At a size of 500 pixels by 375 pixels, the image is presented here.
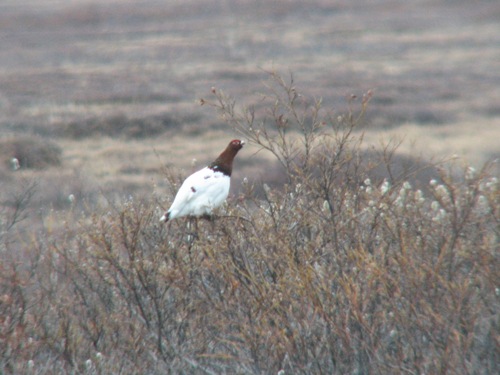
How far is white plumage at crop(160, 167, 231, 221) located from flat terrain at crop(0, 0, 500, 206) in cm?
26

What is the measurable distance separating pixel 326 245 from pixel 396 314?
1.13m

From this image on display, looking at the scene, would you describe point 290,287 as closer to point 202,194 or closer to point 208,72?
point 202,194

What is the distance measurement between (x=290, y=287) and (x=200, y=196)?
100cm

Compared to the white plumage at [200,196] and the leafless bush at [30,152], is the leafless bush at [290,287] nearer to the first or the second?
the white plumage at [200,196]

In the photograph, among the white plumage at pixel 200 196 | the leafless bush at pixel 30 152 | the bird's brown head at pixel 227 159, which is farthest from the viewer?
the leafless bush at pixel 30 152

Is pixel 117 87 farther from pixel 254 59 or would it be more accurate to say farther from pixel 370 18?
pixel 370 18

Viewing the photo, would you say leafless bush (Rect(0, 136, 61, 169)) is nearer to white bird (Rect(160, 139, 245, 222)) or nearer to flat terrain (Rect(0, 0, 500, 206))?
flat terrain (Rect(0, 0, 500, 206))

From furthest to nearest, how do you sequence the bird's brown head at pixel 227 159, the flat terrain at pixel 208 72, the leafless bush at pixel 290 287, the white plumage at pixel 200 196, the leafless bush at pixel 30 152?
the flat terrain at pixel 208 72 → the leafless bush at pixel 30 152 → the bird's brown head at pixel 227 159 → the white plumage at pixel 200 196 → the leafless bush at pixel 290 287

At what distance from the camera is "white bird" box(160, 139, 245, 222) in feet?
15.8

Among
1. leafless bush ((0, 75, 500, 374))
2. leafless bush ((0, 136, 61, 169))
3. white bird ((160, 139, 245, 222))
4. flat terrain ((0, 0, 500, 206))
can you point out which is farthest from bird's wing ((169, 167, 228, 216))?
leafless bush ((0, 136, 61, 169))

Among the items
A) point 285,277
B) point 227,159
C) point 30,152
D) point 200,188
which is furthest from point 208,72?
point 285,277

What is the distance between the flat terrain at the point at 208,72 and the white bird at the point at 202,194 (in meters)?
0.26

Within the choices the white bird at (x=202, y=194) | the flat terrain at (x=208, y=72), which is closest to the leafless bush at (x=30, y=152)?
the flat terrain at (x=208, y=72)

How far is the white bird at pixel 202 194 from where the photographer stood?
4.83 meters
